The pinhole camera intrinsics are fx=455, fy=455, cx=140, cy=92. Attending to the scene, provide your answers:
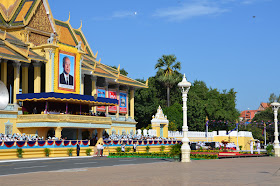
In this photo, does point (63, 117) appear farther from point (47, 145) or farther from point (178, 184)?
point (178, 184)

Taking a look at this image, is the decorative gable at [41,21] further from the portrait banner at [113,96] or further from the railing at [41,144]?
the railing at [41,144]

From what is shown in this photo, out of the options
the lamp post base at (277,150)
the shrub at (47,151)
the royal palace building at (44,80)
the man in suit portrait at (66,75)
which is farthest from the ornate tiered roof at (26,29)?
the lamp post base at (277,150)

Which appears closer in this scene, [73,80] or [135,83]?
[73,80]

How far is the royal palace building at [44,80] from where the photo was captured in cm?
4584

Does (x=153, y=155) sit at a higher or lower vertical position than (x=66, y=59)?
lower

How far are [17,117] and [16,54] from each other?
6.46 m

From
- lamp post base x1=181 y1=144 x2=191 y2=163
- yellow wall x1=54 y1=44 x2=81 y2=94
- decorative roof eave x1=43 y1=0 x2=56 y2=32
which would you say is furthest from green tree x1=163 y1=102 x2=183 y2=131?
lamp post base x1=181 y1=144 x2=191 y2=163

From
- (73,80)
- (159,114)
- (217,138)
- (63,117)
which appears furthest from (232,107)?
(63,117)

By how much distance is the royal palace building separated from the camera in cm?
4584

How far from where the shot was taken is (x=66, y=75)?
5147 cm

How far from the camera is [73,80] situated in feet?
172

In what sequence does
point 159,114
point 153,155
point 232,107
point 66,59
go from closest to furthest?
1. point 153,155
2. point 66,59
3. point 159,114
4. point 232,107

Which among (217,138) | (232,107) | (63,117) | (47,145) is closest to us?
(47,145)

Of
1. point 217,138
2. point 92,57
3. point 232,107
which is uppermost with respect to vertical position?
point 92,57
